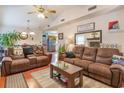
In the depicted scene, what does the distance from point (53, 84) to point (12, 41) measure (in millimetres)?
3553

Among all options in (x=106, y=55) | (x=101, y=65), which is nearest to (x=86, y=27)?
(x=106, y=55)

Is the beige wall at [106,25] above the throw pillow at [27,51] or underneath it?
above

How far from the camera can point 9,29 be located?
793 centimetres

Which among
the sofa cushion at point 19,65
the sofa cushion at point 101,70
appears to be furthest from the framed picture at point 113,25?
the sofa cushion at point 19,65

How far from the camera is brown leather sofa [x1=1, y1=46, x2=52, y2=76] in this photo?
3527mm

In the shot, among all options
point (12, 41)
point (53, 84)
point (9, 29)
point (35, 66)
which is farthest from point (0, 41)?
point (53, 84)

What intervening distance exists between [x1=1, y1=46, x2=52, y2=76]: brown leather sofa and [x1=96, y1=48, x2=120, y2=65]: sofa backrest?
2.42 meters

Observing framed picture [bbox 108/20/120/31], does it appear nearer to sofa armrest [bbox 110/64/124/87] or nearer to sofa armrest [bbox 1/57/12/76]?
sofa armrest [bbox 110/64/124/87]

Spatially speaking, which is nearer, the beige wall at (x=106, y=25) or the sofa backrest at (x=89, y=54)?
the beige wall at (x=106, y=25)

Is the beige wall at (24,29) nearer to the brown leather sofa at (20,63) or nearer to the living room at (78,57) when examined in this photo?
the living room at (78,57)

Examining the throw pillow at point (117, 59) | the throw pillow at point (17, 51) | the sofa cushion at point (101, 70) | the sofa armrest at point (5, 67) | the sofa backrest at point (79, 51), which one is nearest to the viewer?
the sofa cushion at point (101, 70)

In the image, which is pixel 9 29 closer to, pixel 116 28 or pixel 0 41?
pixel 0 41

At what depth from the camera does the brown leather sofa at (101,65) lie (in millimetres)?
2575

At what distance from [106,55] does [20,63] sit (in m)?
3.09
